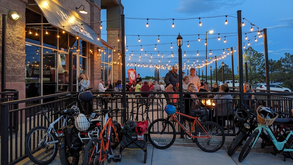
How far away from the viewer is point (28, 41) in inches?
334

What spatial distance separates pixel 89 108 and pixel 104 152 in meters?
1.90

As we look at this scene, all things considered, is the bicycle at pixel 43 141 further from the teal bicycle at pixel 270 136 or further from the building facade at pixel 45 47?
the teal bicycle at pixel 270 136

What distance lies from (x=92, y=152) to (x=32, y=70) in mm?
7001

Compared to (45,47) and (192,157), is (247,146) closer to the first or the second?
(192,157)

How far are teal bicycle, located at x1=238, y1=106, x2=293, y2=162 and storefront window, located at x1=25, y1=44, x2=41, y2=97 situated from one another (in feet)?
26.4

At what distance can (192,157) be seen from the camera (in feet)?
14.0

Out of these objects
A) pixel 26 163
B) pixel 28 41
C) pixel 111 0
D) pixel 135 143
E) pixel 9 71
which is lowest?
pixel 26 163

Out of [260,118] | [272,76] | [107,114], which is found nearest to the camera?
[107,114]

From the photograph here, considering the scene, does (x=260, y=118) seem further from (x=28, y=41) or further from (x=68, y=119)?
(x=28, y=41)

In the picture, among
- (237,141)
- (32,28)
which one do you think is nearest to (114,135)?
(237,141)

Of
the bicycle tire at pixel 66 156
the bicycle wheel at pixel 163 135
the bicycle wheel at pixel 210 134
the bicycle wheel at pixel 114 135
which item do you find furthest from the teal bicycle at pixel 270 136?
the bicycle tire at pixel 66 156

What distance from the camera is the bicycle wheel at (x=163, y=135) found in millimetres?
4695

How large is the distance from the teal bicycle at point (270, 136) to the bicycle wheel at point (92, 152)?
271 cm

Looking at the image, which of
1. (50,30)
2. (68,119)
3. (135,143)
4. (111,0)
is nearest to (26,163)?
(68,119)
